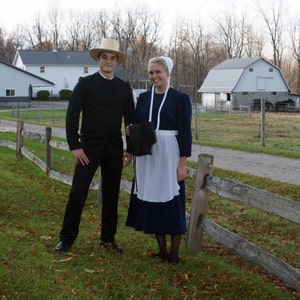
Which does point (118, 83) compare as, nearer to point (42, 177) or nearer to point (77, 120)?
point (77, 120)

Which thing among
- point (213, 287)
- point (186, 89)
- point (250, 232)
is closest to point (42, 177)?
point (250, 232)

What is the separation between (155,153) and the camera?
5.20 meters

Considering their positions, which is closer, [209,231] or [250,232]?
[209,231]

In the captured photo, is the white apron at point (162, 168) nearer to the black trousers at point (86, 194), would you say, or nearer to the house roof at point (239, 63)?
the black trousers at point (86, 194)

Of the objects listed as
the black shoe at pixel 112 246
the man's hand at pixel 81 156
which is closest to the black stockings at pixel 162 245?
the black shoe at pixel 112 246

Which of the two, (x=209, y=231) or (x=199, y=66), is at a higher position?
(x=199, y=66)

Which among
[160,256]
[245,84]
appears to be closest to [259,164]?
[160,256]

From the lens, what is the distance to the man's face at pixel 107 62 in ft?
17.9

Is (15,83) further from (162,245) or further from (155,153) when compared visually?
(155,153)

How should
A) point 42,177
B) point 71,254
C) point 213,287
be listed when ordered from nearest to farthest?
point 213,287 < point 71,254 < point 42,177

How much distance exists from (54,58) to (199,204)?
2984 inches

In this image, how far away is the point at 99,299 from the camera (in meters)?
4.28

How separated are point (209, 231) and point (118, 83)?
69.8 inches

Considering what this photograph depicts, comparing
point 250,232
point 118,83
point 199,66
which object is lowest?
point 250,232
